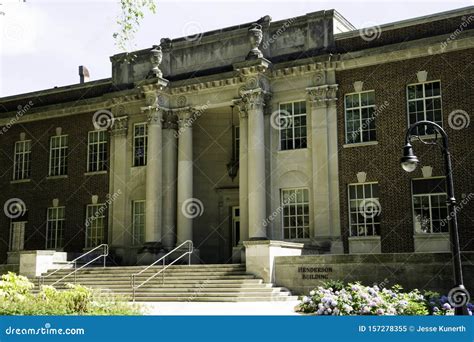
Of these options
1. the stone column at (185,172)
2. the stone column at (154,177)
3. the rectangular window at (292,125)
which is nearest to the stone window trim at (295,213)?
the rectangular window at (292,125)

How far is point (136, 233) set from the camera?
96.6ft

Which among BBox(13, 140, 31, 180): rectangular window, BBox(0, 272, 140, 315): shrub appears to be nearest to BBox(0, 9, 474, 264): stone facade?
BBox(13, 140, 31, 180): rectangular window

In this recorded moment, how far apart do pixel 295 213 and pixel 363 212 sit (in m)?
2.94

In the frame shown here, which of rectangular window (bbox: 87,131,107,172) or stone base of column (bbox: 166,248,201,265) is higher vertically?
rectangular window (bbox: 87,131,107,172)

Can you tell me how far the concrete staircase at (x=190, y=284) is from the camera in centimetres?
2025

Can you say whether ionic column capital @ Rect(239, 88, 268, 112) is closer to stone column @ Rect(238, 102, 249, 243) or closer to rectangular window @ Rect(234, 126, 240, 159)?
stone column @ Rect(238, 102, 249, 243)

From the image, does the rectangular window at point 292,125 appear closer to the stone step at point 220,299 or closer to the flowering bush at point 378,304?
the stone step at point 220,299

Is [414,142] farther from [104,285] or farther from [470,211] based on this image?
[104,285]

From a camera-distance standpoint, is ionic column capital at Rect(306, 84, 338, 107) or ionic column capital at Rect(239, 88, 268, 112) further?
ionic column capital at Rect(239, 88, 268, 112)

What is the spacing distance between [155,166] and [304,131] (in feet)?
22.8

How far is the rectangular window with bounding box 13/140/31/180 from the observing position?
109 ft

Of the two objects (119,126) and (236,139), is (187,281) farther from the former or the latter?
(119,126)

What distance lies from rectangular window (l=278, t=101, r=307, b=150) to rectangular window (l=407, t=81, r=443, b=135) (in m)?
4.49

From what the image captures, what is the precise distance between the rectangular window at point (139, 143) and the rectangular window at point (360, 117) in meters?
9.97
